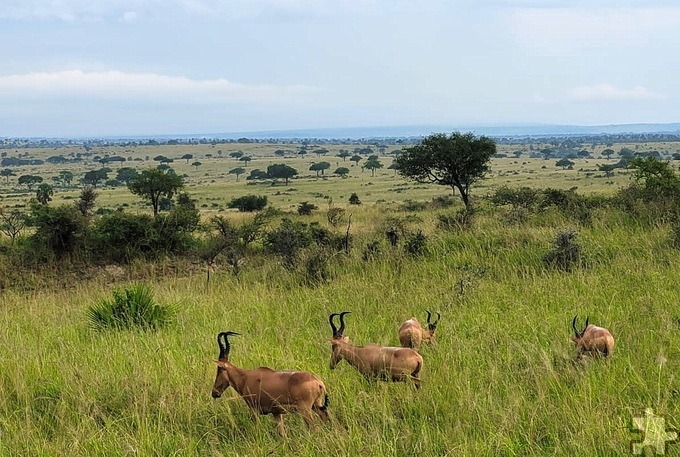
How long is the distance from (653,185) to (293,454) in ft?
41.5

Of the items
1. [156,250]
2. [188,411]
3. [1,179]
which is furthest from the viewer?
[1,179]

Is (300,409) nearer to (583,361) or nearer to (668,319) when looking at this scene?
(583,361)

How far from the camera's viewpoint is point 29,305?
938 cm

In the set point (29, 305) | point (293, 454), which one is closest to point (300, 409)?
point (293, 454)

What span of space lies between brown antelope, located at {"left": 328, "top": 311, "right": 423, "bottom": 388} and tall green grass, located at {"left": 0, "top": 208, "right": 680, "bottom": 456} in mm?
113

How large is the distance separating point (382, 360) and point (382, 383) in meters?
0.17

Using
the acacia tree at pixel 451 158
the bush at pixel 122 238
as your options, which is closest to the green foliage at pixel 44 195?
the bush at pixel 122 238

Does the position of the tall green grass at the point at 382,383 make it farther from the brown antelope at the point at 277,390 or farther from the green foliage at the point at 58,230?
the green foliage at the point at 58,230

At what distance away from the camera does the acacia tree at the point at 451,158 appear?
37406mm

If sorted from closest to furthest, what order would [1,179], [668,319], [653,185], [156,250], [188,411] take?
[188,411] → [668,319] → [653,185] → [156,250] → [1,179]

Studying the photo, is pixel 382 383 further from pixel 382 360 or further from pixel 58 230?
pixel 58 230

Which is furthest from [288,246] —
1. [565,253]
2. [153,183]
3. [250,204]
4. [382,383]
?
[250,204]

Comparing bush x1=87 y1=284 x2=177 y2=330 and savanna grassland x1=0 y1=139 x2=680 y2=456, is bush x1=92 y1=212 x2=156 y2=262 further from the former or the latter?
bush x1=87 y1=284 x2=177 y2=330

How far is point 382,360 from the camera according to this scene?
4.11 m
